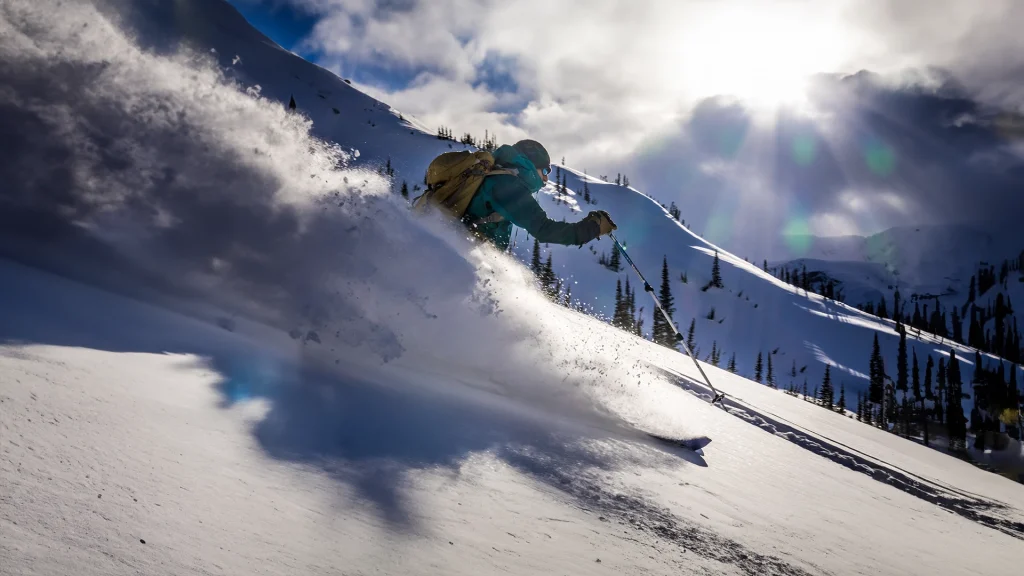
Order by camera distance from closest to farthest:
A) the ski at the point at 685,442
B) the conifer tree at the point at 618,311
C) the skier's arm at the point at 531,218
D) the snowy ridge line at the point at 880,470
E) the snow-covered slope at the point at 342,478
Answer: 1. the snow-covered slope at the point at 342,478
2. the ski at the point at 685,442
3. the snowy ridge line at the point at 880,470
4. the skier's arm at the point at 531,218
5. the conifer tree at the point at 618,311

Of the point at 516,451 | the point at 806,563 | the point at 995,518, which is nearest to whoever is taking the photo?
the point at 806,563

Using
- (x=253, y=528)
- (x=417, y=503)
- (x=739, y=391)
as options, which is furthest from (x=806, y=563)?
(x=739, y=391)

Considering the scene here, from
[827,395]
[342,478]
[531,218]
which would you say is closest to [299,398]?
[342,478]

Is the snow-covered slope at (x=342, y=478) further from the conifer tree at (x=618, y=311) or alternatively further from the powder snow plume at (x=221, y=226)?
the conifer tree at (x=618, y=311)

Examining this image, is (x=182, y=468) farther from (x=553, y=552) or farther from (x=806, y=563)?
(x=806, y=563)

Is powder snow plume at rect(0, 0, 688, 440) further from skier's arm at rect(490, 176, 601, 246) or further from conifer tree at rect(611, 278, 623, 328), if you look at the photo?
conifer tree at rect(611, 278, 623, 328)

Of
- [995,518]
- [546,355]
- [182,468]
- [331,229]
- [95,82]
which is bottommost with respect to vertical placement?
[995,518]

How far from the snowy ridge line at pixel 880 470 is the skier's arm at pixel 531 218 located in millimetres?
3818

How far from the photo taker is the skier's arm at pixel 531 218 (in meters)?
7.62

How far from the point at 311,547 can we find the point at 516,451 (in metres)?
1.98

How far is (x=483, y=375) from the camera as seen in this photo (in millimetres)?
5785

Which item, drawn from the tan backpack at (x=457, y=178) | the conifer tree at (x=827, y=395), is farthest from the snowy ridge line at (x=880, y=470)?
the conifer tree at (x=827, y=395)

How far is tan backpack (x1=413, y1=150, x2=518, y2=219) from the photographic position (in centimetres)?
786

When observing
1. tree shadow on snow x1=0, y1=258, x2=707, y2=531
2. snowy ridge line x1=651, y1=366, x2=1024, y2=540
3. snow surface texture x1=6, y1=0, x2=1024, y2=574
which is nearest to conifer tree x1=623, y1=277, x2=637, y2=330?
snowy ridge line x1=651, y1=366, x2=1024, y2=540
